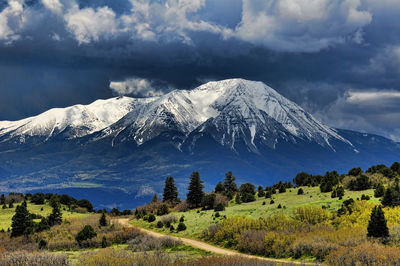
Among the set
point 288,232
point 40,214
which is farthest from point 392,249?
point 40,214

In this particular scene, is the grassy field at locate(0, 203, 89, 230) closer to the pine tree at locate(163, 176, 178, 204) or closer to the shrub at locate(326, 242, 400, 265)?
the pine tree at locate(163, 176, 178, 204)

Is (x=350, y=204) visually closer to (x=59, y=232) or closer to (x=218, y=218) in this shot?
(x=218, y=218)

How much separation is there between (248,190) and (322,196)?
30.6 metres

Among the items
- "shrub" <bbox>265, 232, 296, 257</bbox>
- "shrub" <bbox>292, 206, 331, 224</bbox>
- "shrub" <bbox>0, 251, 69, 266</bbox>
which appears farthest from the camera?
"shrub" <bbox>292, 206, 331, 224</bbox>

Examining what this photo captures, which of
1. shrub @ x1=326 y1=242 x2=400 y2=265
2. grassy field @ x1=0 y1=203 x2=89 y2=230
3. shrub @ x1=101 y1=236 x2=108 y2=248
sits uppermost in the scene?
shrub @ x1=326 y1=242 x2=400 y2=265

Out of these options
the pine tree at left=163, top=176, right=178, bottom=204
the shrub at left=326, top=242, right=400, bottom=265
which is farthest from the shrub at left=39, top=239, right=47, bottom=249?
the pine tree at left=163, top=176, right=178, bottom=204

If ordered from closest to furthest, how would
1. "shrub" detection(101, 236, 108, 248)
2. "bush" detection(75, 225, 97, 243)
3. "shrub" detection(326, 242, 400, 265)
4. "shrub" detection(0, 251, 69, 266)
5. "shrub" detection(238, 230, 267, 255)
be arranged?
"shrub" detection(326, 242, 400, 265) → "shrub" detection(0, 251, 69, 266) → "shrub" detection(238, 230, 267, 255) → "shrub" detection(101, 236, 108, 248) → "bush" detection(75, 225, 97, 243)

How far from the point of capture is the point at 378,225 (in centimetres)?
3369

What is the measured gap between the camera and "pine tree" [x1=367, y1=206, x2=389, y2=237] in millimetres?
33406

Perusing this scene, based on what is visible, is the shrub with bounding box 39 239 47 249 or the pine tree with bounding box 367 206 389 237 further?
the shrub with bounding box 39 239 47 249

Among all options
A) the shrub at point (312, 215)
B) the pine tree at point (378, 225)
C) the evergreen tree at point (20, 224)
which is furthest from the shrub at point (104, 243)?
the pine tree at point (378, 225)

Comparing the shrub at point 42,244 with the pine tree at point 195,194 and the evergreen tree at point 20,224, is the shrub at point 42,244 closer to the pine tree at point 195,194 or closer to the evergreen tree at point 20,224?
the evergreen tree at point 20,224

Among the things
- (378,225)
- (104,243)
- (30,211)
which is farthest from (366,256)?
(30,211)

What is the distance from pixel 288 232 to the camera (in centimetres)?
4078
